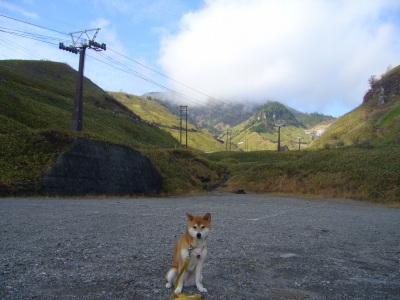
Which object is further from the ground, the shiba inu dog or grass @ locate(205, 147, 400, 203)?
grass @ locate(205, 147, 400, 203)

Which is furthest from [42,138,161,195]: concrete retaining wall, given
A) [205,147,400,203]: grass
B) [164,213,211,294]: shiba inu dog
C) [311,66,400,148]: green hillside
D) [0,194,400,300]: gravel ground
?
[311,66,400,148]: green hillside

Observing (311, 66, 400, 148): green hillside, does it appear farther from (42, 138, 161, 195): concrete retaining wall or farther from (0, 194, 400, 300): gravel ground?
(0, 194, 400, 300): gravel ground

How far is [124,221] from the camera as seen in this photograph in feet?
A: 48.6

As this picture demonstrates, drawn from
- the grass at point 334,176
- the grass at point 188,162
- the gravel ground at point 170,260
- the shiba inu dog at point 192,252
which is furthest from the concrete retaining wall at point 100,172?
the shiba inu dog at point 192,252

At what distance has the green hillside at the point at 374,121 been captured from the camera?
77.3 metres

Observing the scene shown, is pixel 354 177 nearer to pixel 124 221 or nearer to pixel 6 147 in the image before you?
pixel 124 221

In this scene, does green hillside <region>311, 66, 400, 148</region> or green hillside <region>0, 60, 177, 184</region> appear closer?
green hillside <region>0, 60, 177, 184</region>

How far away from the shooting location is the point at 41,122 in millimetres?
45594

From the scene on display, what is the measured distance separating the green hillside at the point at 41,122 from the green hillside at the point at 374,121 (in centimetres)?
4816

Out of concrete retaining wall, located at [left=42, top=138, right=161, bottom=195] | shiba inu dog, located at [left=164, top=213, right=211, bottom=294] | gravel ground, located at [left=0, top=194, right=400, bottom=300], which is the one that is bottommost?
gravel ground, located at [left=0, top=194, right=400, bottom=300]

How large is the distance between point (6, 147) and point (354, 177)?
3671 centimetres

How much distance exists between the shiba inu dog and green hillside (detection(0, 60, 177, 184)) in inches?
899

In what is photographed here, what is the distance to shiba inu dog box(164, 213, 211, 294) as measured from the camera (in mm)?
5754

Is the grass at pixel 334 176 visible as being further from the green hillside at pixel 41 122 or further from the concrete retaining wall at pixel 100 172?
the green hillside at pixel 41 122
